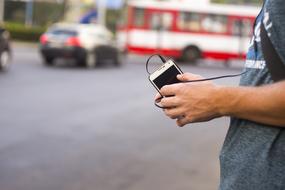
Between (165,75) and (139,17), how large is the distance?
24644 mm

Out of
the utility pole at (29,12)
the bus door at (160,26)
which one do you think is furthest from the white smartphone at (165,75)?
the utility pole at (29,12)

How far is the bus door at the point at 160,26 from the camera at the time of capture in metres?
25.8

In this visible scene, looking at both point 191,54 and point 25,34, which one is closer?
point 191,54

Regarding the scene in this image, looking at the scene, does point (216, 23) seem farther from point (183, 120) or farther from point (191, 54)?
point (183, 120)

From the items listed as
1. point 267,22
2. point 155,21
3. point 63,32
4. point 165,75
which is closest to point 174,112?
point 165,75

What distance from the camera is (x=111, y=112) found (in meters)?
10.4

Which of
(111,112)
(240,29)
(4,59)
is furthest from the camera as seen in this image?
(240,29)

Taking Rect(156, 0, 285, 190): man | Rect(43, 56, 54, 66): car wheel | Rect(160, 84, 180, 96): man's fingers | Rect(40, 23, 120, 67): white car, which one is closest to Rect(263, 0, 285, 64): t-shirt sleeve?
Rect(156, 0, 285, 190): man

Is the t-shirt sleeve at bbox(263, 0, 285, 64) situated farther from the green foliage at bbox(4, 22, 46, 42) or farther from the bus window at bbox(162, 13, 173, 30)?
the green foliage at bbox(4, 22, 46, 42)

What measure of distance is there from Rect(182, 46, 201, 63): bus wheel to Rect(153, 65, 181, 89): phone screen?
80.6 ft

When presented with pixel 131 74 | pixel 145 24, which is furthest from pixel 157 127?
pixel 145 24

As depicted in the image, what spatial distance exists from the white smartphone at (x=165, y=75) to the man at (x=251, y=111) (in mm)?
40

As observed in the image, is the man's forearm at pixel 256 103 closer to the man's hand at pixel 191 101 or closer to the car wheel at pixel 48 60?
the man's hand at pixel 191 101

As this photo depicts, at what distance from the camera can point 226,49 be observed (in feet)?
85.5
